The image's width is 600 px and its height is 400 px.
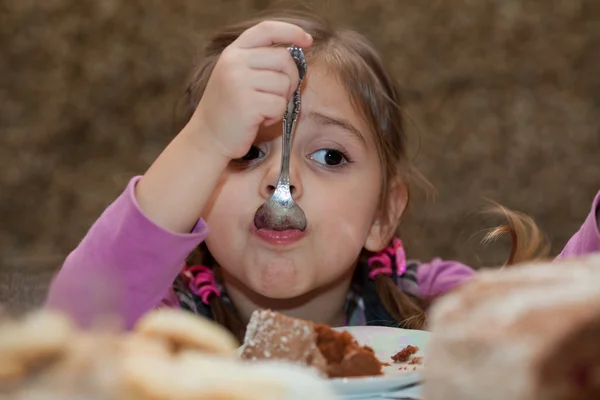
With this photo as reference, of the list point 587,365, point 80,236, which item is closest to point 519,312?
point 587,365

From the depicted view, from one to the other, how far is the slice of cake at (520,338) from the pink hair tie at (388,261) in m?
0.83

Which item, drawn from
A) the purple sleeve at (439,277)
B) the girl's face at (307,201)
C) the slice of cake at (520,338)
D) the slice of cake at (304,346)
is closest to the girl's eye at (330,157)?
the girl's face at (307,201)

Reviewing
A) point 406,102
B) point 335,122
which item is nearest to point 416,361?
point 335,122

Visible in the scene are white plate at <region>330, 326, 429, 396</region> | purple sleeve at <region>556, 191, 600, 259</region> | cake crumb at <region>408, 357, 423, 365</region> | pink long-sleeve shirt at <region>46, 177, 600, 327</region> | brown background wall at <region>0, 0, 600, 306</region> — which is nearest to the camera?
white plate at <region>330, 326, 429, 396</region>

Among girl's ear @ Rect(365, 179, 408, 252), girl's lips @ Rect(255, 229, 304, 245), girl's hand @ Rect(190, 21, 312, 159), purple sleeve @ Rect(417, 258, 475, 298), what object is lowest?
purple sleeve @ Rect(417, 258, 475, 298)

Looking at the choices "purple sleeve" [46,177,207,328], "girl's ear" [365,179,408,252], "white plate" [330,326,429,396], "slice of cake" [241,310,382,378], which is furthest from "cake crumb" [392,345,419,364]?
"girl's ear" [365,179,408,252]

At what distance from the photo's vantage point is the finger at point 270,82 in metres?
0.92

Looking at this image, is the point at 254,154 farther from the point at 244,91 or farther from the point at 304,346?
the point at 304,346

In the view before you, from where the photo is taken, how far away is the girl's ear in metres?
1.28

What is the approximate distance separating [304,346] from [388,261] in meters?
0.72

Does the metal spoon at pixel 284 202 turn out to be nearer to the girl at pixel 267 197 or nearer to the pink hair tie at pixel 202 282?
the girl at pixel 267 197

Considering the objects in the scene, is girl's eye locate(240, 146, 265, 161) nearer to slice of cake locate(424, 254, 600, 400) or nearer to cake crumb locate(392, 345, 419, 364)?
cake crumb locate(392, 345, 419, 364)

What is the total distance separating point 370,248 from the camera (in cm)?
128

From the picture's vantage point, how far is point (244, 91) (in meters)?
0.91
